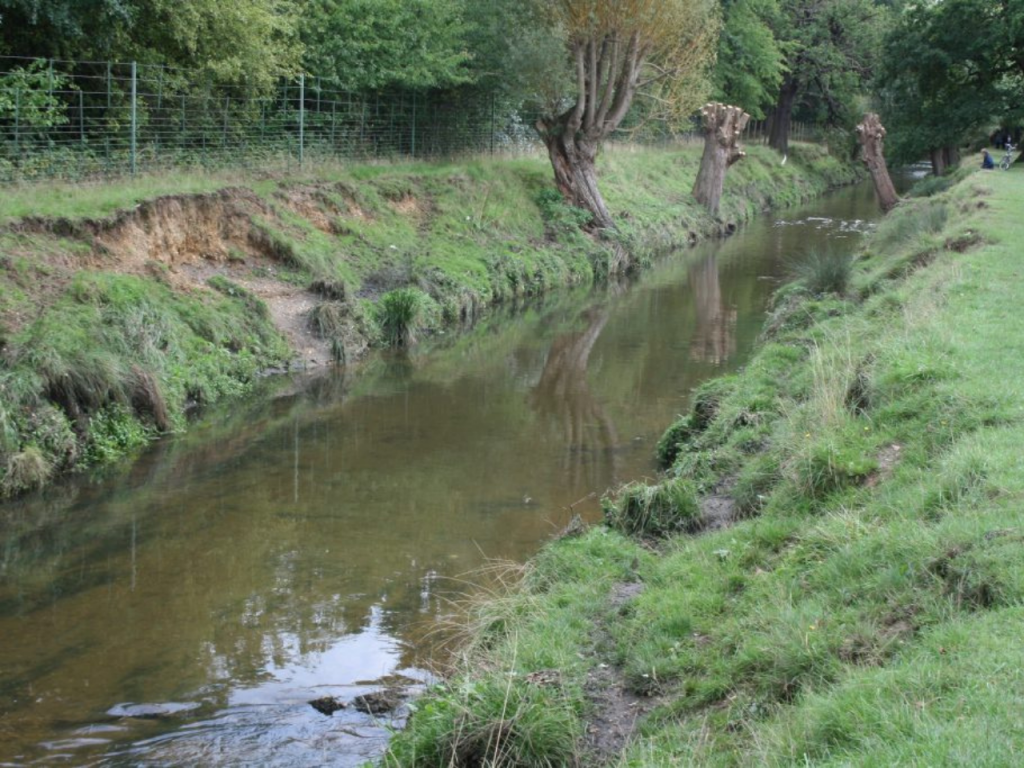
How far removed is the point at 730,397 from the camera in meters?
13.2

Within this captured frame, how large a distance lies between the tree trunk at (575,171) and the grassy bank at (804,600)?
20601 mm

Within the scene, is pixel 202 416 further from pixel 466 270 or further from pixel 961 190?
pixel 961 190

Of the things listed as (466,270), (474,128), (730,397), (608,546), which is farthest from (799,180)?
(608,546)

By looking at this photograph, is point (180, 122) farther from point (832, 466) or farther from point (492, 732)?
point (492, 732)

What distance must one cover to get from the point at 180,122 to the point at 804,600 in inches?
767

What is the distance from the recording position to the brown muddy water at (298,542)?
7777mm

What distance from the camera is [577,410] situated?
1670 cm

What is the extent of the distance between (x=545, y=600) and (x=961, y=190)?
23.3 metres

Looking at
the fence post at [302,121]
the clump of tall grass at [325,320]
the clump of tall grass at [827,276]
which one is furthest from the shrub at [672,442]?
the fence post at [302,121]

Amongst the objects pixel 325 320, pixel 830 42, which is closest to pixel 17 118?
pixel 325 320

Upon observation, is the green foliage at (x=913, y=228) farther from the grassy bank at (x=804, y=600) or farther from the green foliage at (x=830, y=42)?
the green foliage at (x=830, y=42)

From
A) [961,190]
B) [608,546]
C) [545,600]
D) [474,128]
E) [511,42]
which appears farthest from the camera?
[474,128]

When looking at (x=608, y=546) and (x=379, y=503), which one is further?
(x=379, y=503)

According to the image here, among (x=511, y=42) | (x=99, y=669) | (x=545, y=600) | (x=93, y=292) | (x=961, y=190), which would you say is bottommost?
(x=99, y=669)
